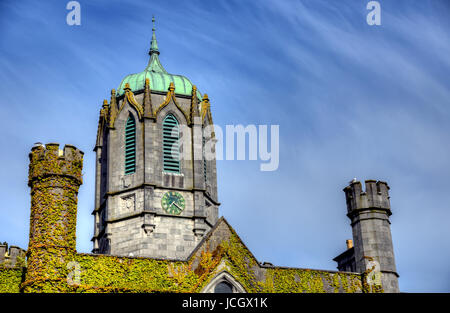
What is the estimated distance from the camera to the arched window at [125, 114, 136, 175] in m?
48.4

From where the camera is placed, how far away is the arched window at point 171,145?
160 feet

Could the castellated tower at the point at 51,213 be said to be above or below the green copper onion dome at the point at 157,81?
below

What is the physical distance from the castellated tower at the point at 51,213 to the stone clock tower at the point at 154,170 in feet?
29.6

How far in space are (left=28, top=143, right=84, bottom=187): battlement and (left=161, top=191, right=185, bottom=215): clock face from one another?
9403 millimetres

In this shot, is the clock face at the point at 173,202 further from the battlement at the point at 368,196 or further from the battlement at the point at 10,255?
the battlement at the point at 368,196

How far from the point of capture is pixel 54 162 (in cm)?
3756

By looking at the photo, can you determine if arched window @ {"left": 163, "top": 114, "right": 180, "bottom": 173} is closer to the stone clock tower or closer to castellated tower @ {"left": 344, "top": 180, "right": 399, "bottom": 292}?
the stone clock tower

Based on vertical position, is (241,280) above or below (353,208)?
below

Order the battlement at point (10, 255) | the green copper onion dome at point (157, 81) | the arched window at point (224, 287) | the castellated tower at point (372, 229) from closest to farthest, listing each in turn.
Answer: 1. the arched window at point (224, 287)
2. the castellated tower at point (372, 229)
3. the battlement at point (10, 255)
4. the green copper onion dome at point (157, 81)

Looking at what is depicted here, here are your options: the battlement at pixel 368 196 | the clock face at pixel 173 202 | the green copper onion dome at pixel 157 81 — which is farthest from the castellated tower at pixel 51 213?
the battlement at pixel 368 196
